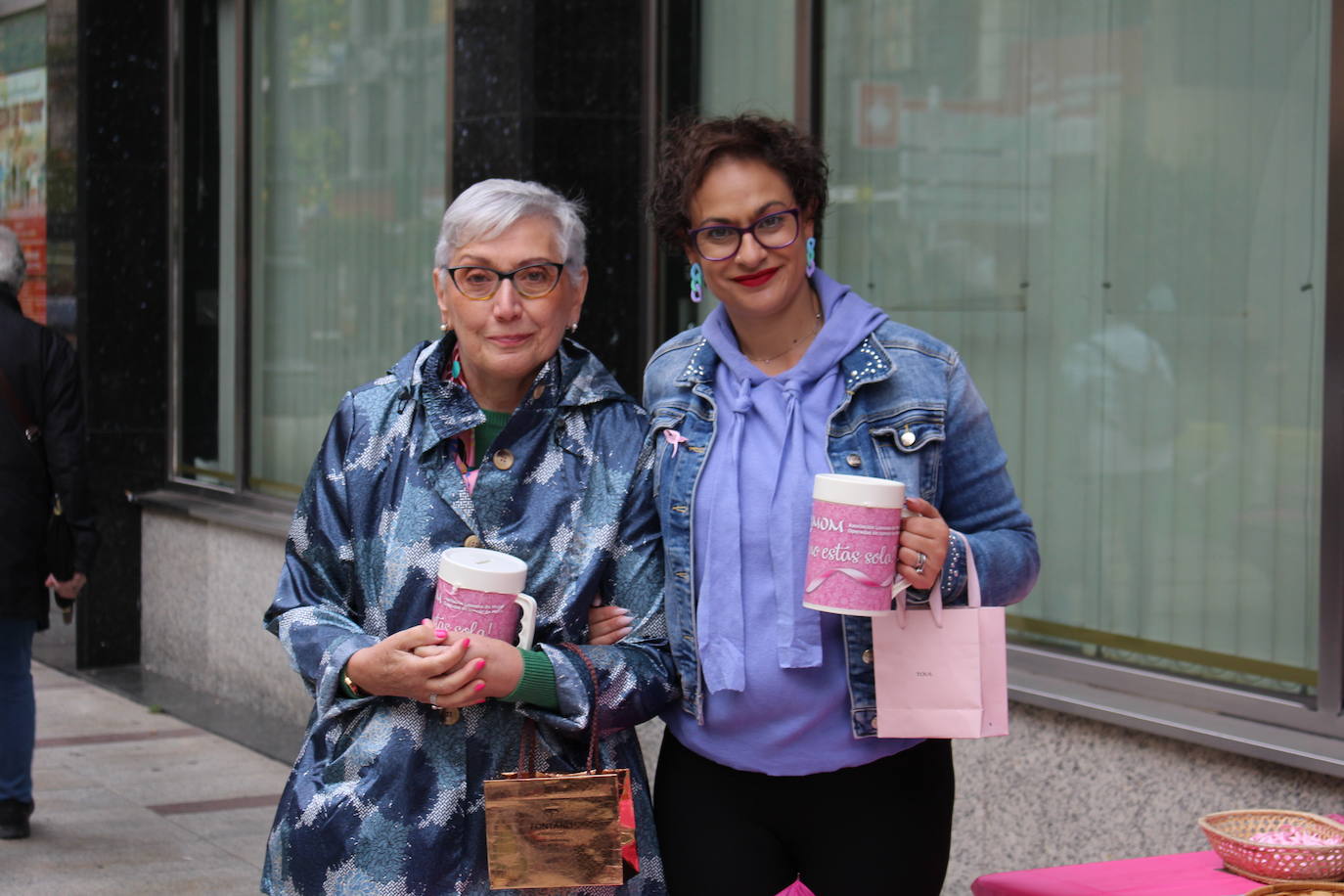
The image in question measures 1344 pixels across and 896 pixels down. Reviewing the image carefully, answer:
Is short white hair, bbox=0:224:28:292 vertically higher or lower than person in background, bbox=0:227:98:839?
higher

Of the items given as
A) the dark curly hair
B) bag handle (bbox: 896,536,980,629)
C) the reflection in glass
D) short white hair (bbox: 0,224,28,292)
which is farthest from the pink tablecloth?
short white hair (bbox: 0,224,28,292)

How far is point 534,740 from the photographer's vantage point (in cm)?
270

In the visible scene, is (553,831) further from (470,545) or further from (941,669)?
(941,669)

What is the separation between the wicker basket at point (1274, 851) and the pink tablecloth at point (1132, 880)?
1.1 inches

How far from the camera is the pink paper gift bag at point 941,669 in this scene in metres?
2.57

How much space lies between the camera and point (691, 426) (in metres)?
2.74

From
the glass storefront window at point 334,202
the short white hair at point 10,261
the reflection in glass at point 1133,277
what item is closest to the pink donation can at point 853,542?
the reflection in glass at point 1133,277

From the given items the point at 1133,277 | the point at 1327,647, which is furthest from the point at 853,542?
the point at 1133,277

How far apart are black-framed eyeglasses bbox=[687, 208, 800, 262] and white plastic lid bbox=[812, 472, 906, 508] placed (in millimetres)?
437

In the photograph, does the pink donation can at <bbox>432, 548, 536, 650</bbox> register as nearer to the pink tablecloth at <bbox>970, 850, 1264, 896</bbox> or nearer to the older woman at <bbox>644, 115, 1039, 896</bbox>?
the older woman at <bbox>644, 115, 1039, 896</bbox>

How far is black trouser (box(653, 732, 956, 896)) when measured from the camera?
105 inches

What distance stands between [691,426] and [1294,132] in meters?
2.11

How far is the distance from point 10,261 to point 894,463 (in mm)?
4359

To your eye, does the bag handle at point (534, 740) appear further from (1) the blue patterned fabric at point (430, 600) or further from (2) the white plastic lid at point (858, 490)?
(2) the white plastic lid at point (858, 490)
